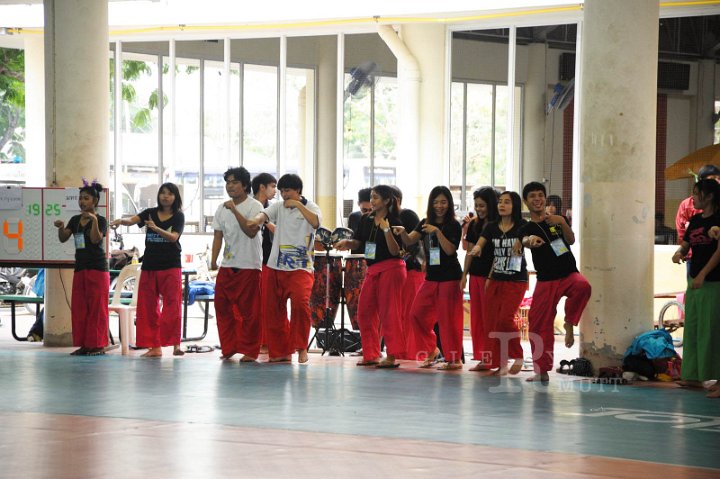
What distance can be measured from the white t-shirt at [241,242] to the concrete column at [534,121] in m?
6.20

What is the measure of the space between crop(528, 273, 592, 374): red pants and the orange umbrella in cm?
466

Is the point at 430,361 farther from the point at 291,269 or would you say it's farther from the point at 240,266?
the point at 240,266

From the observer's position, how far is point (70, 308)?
11.4 metres

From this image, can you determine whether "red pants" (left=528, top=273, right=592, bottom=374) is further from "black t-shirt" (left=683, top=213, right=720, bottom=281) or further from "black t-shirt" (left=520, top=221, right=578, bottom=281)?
"black t-shirt" (left=683, top=213, right=720, bottom=281)

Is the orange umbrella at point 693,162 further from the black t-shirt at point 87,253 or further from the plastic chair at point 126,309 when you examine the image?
the black t-shirt at point 87,253

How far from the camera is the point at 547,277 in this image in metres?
9.09

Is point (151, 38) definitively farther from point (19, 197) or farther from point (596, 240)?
point (596, 240)

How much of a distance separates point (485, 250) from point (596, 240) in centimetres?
97

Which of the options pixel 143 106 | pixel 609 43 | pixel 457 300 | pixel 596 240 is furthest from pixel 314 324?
pixel 143 106

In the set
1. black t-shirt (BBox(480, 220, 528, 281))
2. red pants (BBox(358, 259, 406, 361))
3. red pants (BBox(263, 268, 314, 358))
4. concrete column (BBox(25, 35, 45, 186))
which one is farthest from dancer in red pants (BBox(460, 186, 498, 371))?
concrete column (BBox(25, 35, 45, 186))

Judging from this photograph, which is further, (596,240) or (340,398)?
(596,240)

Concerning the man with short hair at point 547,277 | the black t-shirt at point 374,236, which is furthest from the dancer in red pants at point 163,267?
the man with short hair at point 547,277

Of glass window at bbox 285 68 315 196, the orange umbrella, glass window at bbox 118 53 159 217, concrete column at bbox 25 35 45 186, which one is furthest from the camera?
glass window at bbox 118 53 159 217

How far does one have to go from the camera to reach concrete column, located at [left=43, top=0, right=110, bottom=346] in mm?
11406
